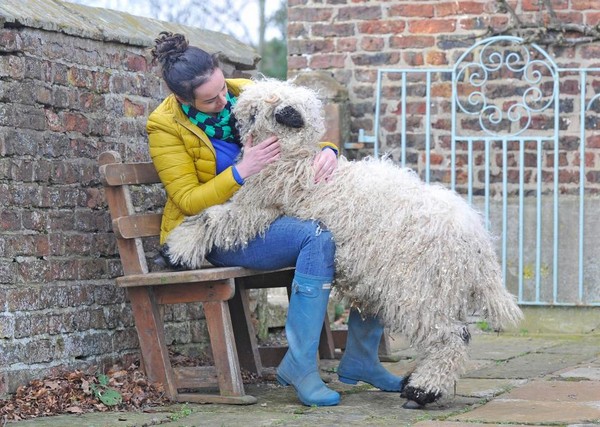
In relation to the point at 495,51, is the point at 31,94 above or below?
below

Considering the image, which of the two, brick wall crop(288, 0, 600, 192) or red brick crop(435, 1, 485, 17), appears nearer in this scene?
brick wall crop(288, 0, 600, 192)

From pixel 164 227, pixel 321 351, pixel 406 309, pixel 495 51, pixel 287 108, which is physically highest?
pixel 495 51

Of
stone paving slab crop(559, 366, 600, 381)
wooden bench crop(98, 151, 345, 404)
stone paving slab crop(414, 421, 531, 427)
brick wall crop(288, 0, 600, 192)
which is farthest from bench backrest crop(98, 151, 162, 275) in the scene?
brick wall crop(288, 0, 600, 192)

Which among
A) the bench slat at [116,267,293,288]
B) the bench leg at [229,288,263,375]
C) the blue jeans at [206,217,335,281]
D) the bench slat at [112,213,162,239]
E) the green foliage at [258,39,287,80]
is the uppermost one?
the green foliage at [258,39,287,80]

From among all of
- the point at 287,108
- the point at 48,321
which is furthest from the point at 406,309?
the point at 48,321

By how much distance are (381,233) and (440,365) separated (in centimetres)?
54

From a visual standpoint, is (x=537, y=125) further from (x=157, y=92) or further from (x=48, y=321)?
(x=48, y=321)

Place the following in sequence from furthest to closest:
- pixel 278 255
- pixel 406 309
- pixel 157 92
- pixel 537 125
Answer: pixel 537 125, pixel 157 92, pixel 278 255, pixel 406 309

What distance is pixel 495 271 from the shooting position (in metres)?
4.27

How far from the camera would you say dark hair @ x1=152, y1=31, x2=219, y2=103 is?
447 centimetres

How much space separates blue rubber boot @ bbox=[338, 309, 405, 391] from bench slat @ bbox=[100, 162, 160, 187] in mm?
1035

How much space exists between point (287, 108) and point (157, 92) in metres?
1.25

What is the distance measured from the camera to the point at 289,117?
174 inches

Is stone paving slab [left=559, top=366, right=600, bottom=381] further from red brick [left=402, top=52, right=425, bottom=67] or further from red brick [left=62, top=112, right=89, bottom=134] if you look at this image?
red brick [left=402, top=52, right=425, bottom=67]
